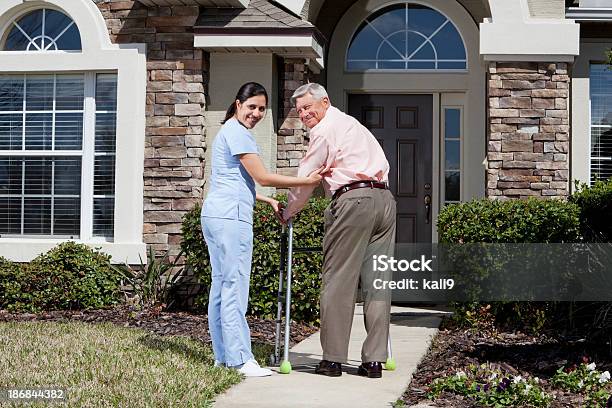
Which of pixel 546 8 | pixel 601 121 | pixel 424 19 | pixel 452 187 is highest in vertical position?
pixel 424 19

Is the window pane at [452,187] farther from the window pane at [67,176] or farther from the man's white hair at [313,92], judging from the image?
the man's white hair at [313,92]

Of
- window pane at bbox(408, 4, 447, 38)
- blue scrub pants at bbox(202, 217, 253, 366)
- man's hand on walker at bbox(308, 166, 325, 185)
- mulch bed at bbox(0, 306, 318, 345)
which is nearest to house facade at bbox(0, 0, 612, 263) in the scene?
mulch bed at bbox(0, 306, 318, 345)

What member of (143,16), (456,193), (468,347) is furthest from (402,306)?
(143,16)

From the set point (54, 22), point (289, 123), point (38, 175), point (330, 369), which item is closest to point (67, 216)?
point (38, 175)

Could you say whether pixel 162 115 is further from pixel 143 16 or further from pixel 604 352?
pixel 604 352

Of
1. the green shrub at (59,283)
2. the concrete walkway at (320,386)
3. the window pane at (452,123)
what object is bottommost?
the concrete walkway at (320,386)

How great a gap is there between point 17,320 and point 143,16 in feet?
11.9

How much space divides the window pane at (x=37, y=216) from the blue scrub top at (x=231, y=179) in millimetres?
4873

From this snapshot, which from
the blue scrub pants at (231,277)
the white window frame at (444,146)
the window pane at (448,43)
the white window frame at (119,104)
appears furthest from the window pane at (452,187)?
the blue scrub pants at (231,277)

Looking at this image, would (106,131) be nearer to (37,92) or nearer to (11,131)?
(37,92)

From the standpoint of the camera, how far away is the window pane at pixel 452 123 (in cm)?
1156

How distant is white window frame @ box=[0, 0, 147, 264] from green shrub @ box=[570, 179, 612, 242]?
4.71m

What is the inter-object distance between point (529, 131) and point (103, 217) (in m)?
4.94

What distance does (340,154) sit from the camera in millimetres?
5953
